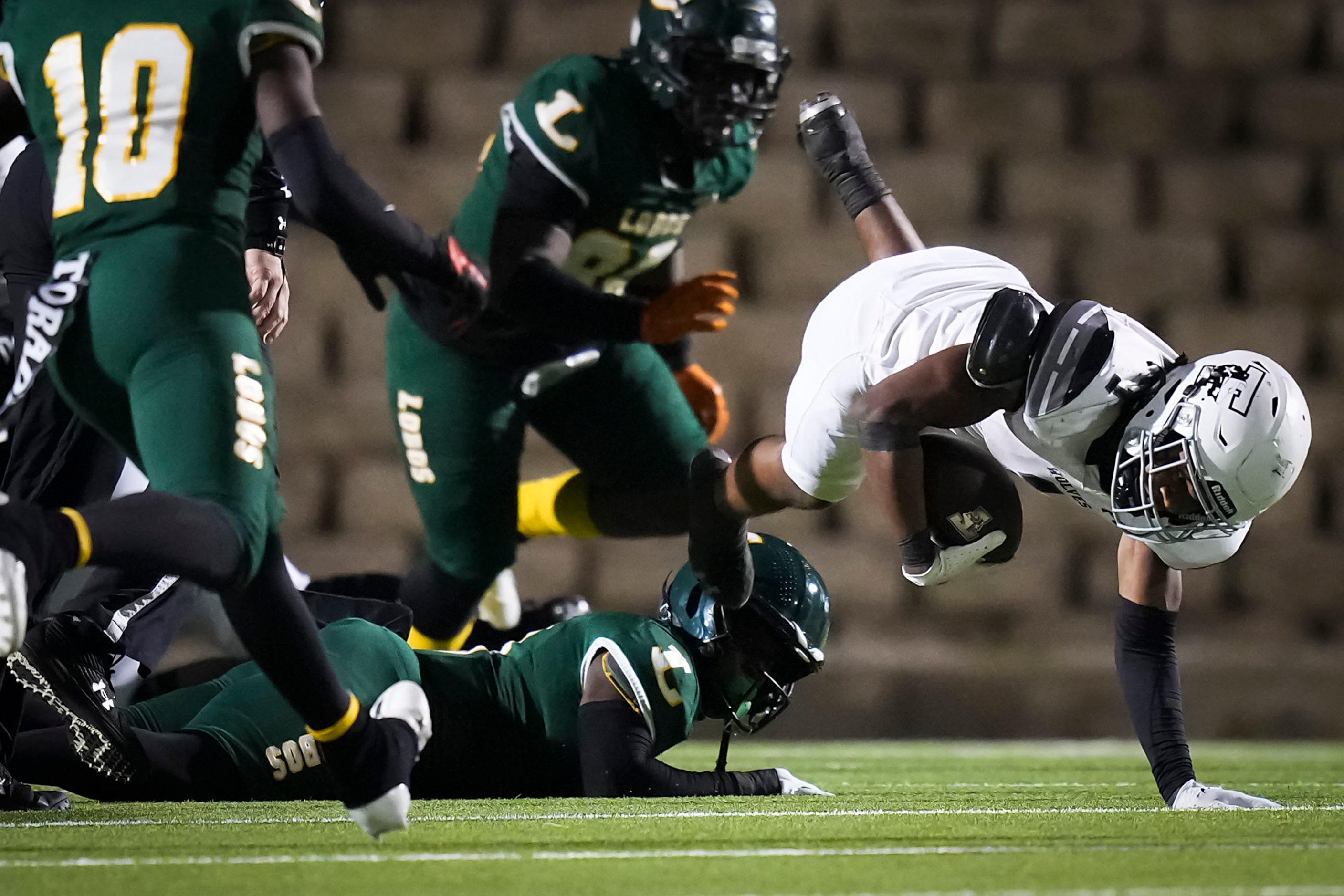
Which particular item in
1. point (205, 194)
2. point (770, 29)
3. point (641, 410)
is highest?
point (770, 29)

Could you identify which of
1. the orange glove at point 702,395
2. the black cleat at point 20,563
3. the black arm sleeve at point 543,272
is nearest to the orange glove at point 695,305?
the black arm sleeve at point 543,272

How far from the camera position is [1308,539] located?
4656 mm

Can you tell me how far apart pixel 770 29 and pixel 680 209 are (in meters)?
0.32

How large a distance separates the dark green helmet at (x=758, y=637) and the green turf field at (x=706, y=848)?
177 mm

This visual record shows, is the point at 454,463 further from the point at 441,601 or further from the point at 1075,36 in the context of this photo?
the point at 1075,36

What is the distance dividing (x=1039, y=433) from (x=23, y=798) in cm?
122

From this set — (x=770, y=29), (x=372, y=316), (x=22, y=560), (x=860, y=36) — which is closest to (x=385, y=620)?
(x=770, y=29)

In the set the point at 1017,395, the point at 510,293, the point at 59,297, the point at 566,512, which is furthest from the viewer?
the point at 566,512

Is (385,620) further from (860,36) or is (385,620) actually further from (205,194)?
(860,36)

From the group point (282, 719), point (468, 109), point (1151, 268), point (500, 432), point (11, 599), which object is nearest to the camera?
point (11, 599)

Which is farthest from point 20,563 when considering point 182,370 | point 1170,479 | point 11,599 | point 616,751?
point 1170,479

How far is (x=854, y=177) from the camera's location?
2.52 m

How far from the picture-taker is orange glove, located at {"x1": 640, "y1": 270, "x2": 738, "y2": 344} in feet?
7.11

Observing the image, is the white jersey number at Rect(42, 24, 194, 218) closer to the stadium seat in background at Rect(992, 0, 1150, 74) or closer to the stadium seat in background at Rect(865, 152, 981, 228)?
the stadium seat in background at Rect(865, 152, 981, 228)
